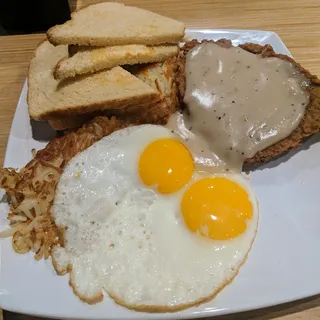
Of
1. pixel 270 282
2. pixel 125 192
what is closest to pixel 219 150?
pixel 125 192

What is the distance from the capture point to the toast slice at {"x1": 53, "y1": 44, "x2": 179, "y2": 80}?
7.66 feet

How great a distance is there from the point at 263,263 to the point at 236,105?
36.7 inches

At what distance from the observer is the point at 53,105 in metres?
2.34

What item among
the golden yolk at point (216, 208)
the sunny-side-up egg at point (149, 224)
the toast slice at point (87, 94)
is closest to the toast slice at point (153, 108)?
the toast slice at point (87, 94)

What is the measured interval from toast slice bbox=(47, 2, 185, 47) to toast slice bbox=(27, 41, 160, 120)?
0.79 ft

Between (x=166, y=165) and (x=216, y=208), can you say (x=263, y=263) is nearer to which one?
(x=216, y=208)

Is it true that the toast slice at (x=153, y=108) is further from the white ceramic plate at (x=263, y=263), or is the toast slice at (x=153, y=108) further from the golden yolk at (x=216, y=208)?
the golden yolk at (x=216, y=208)

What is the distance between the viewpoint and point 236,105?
7.47ft

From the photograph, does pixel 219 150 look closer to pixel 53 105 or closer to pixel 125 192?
pixel 125 192

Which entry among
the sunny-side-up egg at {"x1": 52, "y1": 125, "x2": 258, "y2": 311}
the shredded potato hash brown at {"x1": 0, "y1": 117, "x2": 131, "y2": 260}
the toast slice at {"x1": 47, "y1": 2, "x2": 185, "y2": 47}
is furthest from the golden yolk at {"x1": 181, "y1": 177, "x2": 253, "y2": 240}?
the toast slice at {"x1": 47, "y1": 2, "x2": 185, "y2": 47}

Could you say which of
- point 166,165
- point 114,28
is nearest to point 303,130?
point 166,165

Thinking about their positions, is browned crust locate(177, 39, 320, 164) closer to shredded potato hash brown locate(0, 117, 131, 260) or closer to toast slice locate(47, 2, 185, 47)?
toast slice locate(47, 2, 185, 47)

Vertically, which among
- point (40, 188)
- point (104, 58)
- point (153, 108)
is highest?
point (104, 58)

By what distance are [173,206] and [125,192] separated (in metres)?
0.27
